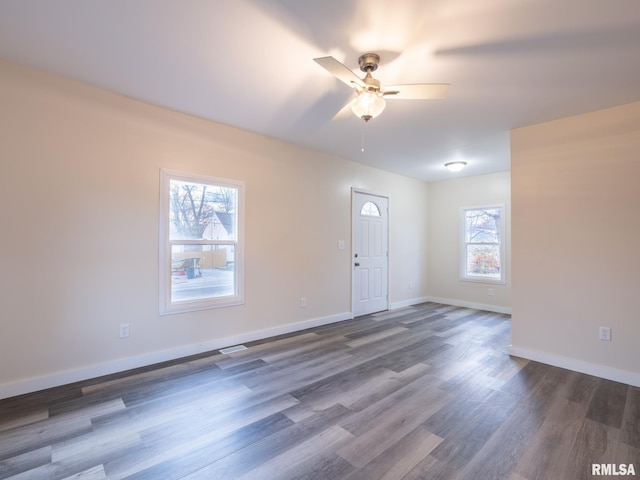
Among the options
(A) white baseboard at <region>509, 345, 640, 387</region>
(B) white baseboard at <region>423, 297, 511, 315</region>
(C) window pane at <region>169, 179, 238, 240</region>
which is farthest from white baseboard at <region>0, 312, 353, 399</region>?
(B) white baseboard at <region>423, 297, 511, 315</region>

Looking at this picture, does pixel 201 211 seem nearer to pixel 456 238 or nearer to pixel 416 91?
pixel 416 91

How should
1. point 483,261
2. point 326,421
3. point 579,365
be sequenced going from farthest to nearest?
point 483,261
point 579,365
point 326,421

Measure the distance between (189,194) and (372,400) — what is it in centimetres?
273

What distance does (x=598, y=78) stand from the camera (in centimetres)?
241

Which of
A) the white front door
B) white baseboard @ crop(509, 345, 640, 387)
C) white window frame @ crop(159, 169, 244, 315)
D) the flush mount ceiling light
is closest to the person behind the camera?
white baseboard @ crop(509, 345, 640, 387)

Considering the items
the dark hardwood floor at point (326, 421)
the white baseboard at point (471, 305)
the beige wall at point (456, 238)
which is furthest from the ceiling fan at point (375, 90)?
the white baseboard at point (471, 305)

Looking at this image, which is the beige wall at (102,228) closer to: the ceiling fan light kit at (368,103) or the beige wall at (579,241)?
the ceiling fan light kit at (368,103)

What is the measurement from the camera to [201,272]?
340 centimetres

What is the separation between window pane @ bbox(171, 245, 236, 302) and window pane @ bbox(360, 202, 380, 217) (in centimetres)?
251

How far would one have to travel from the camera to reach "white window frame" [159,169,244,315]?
3.08 m

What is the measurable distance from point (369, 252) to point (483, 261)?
90.3 inches

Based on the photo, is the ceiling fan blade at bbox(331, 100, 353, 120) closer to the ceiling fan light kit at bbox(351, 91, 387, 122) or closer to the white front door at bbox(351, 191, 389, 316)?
the ceiling fan light kit at bbox(351, 91, 387, 122)

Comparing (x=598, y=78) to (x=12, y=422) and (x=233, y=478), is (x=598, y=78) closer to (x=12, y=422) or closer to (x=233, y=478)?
(x=233, y=478)

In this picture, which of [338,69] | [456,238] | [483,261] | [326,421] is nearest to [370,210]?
[456,238]
